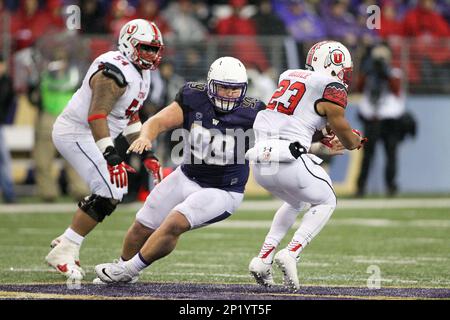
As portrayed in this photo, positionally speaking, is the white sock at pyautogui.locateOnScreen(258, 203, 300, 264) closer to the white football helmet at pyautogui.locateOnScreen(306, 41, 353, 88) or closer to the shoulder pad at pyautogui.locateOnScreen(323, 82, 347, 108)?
the shoulder pad at pyautogui.locateOnScreen(323, 82, 347, 108)

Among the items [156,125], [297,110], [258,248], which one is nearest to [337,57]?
[297,110]

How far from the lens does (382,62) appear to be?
15.9 metres

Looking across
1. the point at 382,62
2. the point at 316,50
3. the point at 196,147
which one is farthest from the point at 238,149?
the point at 382,62

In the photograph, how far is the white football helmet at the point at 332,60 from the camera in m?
7.35

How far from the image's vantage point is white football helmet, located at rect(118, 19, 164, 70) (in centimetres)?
820

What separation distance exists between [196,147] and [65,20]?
32.3ft

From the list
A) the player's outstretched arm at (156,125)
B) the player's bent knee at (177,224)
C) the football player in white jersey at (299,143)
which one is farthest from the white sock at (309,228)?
the player's outstretched arm at (156,125)

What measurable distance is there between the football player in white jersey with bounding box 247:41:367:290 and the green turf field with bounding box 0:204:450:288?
477 millimetres

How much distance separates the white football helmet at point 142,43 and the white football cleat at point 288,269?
84.1 inches

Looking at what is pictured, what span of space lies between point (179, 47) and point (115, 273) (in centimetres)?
957

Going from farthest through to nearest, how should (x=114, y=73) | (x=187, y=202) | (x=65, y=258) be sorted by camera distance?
1. (x=114, y=73)
2. (x=65, y=258)
3. (x=187, y=202)

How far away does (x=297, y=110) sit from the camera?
7.19m

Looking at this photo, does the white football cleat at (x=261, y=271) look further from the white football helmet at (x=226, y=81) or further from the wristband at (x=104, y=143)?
the wristband at (x=104, y=143)

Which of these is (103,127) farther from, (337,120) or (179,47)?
(179,47)
